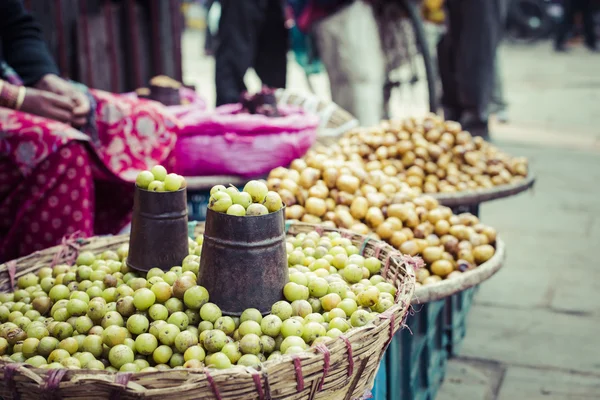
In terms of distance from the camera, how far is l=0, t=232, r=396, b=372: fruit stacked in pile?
129 cm

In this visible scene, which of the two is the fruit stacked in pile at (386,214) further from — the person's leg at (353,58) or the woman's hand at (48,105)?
the person's leg at (353,58)

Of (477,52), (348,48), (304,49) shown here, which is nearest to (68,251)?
(348,48)

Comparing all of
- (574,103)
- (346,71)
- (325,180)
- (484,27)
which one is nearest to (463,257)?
(325,180)

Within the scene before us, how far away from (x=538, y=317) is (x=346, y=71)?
83.8 inches

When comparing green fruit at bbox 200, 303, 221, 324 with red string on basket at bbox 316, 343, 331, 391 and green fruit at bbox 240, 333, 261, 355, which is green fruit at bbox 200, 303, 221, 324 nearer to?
green fruit at bbox 240, 333, 261, 355

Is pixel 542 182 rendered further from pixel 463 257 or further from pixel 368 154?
pixel 463 257

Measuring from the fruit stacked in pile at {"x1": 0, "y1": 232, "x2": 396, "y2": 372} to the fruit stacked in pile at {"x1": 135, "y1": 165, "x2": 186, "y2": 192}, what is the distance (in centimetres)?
18

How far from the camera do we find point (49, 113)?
2.51 meters

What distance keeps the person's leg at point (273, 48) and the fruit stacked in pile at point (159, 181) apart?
10.1 ft

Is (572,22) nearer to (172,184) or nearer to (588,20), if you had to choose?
(588,20)

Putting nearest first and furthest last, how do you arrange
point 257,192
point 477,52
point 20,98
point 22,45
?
1. point 257,192
2. point 20,98
3. point 22,45
4. point 477,52

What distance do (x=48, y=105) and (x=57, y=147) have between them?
28 cm

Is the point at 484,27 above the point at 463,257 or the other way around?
above

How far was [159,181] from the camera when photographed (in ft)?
A: 5.35
